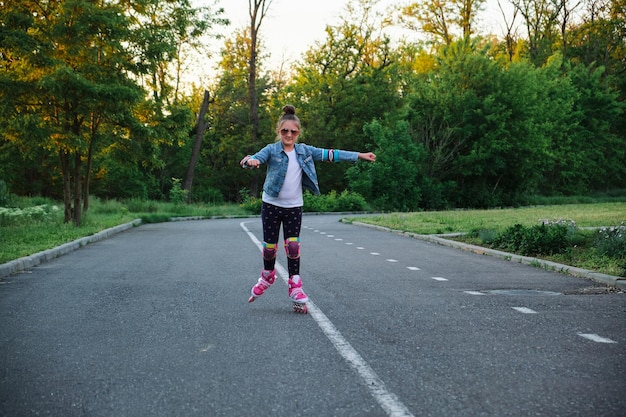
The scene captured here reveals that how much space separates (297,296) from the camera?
6.50 meters

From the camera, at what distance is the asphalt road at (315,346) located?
375cm

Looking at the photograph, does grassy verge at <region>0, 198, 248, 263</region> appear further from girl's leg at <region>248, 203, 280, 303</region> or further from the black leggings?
the black leggings

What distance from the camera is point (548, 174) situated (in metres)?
58.0

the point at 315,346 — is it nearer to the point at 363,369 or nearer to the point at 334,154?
the point at 363,369

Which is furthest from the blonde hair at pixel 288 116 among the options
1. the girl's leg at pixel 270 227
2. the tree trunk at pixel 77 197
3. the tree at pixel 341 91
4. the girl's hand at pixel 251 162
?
the tree at pixel 341 91

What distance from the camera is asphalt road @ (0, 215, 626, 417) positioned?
3750 mm

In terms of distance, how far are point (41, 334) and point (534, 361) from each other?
4089mm

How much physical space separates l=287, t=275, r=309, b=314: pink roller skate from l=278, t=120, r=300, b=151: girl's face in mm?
1371

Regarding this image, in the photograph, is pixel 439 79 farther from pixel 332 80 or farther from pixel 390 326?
pixel 390 326

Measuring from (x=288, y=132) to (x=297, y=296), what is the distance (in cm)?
167

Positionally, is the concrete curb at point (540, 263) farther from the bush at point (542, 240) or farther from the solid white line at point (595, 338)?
the solid white line at point (595, 338)

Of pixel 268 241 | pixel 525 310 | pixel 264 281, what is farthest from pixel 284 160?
pixel 525 310

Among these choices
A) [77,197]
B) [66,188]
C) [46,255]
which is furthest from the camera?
[66,188]

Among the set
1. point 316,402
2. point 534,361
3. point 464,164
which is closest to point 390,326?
point 534,361
